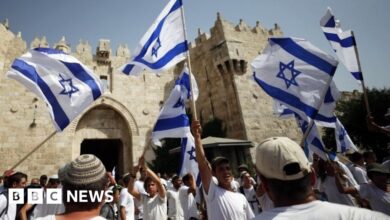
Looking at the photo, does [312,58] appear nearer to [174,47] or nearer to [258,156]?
[174,47]

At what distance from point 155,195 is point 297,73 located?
9.34 feet

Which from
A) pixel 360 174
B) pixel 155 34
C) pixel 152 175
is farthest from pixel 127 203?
pixel 360 174

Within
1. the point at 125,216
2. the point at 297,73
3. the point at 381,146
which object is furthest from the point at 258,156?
the point at 381,146

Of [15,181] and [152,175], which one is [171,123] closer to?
[152,175]

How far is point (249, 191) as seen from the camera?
16.8 feet

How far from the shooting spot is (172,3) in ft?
13.6

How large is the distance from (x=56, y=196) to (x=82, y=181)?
1.22m

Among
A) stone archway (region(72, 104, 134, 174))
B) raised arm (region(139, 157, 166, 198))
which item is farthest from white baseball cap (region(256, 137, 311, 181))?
stone archway (region(72, 104, 134, 174))

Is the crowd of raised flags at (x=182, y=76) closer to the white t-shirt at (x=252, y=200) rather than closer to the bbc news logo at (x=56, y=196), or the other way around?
the bbc news logo at (x=56, y=196)

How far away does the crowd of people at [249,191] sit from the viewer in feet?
3.84

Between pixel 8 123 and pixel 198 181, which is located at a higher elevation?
pixel 8 123

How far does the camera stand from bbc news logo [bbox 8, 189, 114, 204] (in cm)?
138

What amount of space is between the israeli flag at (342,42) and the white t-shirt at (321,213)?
3975 millimetres

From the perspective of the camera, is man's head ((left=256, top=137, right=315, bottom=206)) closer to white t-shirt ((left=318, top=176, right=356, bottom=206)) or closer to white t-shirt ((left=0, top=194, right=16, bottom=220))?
white t-shirt ((left=318, top=176, right=356, bottom=206))
